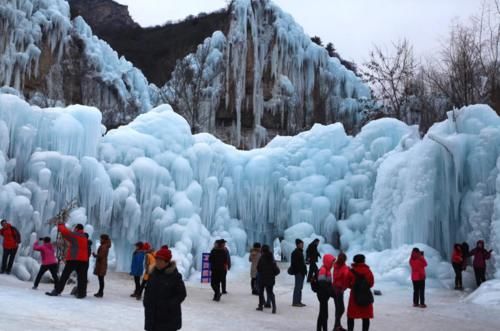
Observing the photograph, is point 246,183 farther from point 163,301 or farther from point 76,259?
point 163,301

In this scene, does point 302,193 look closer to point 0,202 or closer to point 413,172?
point 413,172

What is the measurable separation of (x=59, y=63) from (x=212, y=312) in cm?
2453

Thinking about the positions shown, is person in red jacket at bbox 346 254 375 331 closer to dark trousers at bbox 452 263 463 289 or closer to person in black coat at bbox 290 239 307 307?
person in black coat at bbox 290 239 307 307

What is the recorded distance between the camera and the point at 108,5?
49.0m

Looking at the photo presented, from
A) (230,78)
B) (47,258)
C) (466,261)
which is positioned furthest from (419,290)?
(230,78)

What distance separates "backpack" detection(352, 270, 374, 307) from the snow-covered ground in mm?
1545

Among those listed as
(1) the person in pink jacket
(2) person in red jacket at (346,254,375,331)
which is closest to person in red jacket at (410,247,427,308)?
(2) person in red jacket at (346,254,375,331)

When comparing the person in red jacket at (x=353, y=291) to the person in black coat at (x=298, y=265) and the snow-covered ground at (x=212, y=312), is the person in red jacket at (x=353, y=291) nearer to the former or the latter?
the snow-covered ground at (x=212, y=312)

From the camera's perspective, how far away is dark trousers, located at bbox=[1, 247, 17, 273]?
10.7 metres

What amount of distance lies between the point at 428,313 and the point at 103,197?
8147mm

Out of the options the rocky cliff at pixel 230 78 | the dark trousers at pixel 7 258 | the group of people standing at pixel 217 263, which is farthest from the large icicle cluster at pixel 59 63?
the group of people standing at pixel 217 263

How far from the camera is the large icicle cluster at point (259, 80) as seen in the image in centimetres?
3177

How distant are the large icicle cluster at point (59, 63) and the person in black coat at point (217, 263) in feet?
62.3

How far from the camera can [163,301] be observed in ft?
14.7
